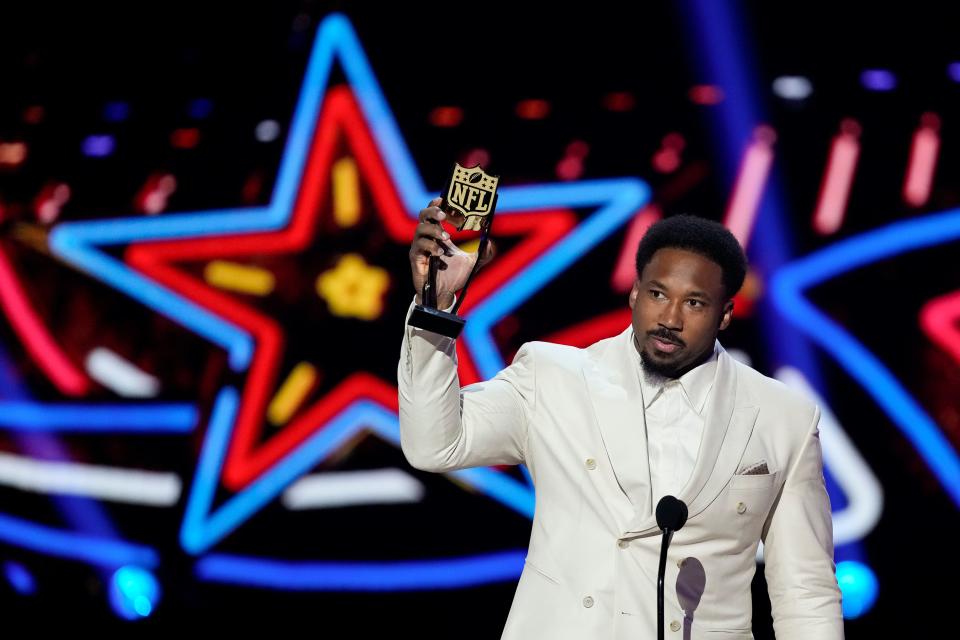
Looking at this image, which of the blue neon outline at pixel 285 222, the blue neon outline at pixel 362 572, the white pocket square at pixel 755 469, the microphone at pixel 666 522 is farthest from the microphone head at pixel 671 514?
the blue neon outline at pixel 362 572

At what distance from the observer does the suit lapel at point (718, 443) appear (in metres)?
1.64

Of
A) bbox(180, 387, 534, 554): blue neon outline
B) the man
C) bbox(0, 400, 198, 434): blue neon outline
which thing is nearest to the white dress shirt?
the man

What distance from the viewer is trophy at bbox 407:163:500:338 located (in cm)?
157

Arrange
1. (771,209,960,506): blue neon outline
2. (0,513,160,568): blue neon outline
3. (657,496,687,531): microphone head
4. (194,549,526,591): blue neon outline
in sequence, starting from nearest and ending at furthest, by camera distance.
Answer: (657,496,687,531): microphone head, (771,209,960,506): blue neon outline, (194,549,526,591): blue neon outline, (0,513,160,568): blue neon outline

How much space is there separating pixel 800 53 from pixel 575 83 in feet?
2.52

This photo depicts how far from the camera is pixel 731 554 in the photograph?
1665mm

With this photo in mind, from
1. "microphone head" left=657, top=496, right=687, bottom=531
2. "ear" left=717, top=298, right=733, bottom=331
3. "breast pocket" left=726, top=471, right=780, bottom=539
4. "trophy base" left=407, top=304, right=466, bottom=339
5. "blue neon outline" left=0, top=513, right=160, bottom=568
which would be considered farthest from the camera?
"blue neon outline" left=0, top=513, right=160, bottom=568

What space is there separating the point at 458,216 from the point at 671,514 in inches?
20.9

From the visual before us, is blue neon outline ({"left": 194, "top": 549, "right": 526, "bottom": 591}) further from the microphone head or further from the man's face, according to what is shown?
the microphone head

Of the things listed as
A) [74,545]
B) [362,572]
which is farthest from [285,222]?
[74,545]

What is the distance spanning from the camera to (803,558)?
66.0 inches

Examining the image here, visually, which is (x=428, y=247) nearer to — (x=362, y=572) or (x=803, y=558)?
(x=803, y=558)

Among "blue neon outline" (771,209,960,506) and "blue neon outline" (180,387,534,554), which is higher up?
"blue neon outline" (771,209,960,506)

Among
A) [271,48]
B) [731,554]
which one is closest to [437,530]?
[271,48]
